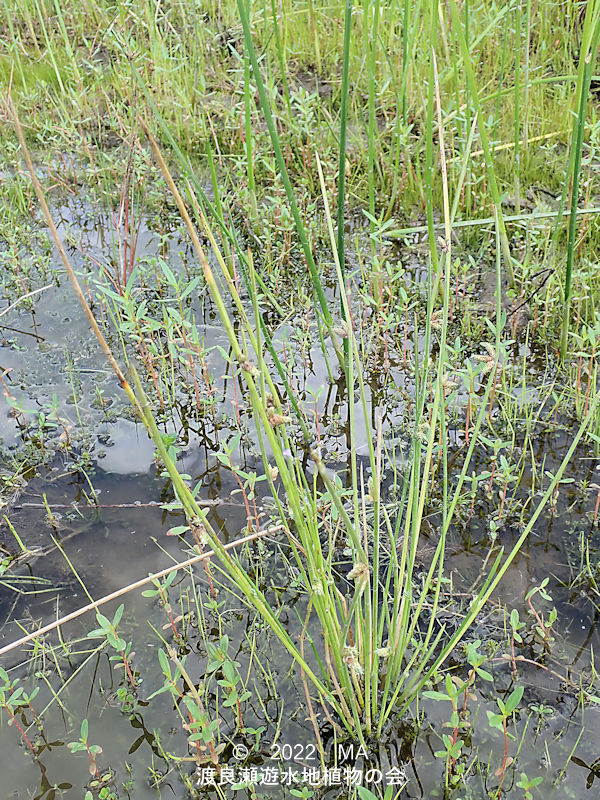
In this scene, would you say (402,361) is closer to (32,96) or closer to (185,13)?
(32,96)

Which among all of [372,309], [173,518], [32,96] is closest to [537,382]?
[372,309]

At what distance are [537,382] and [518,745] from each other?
1.25 metres

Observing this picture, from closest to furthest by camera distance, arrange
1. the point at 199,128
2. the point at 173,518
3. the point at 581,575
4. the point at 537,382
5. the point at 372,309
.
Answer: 1. the point at 581,575
2. the point at 173,518
3. the point at 537,382
4. the point at 372,309
5. the point at 199,128

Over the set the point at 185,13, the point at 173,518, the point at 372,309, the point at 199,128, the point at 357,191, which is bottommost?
the point at 173,518

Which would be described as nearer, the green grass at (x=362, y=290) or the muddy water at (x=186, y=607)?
the green grass at (x=362, y=290)

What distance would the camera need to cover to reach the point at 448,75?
3.03 meters

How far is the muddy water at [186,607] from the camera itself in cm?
145
